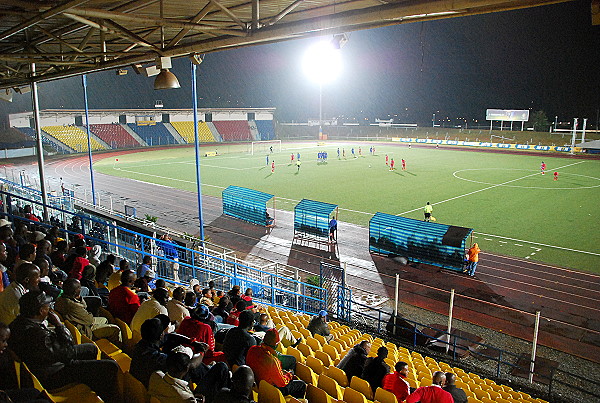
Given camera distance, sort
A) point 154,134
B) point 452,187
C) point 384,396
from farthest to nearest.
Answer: point 154,134 → point 452,187 → point 384,396

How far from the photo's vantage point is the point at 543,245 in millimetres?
19438

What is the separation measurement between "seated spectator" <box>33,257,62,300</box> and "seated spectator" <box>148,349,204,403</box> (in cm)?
267

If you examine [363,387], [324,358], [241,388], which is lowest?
[324,358]

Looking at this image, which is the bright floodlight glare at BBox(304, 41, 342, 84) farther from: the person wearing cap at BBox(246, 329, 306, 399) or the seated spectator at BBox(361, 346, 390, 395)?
the person wearing cap at BBox(246, 329, 306, 399)

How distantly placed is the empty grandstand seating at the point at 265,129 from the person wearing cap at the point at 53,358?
82995 millimetres

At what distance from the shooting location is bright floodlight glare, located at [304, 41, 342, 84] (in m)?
72.0

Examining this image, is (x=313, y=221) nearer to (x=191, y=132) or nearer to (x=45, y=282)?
(x=45, y=282)

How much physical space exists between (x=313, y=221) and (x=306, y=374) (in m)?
14.7

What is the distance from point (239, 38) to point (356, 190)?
25.6 m

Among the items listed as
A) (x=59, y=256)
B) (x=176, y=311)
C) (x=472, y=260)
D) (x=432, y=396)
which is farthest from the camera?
(x=472, y=260)

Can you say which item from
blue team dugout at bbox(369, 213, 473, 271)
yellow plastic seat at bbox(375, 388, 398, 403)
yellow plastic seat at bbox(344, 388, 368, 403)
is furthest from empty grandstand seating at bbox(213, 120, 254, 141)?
yellow plastic seat at bbox(344, 388, 368, 403)

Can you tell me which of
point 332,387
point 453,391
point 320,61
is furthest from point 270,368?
point 320,61

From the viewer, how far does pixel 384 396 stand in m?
5.26

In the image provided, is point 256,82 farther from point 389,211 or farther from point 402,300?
point 402,300
